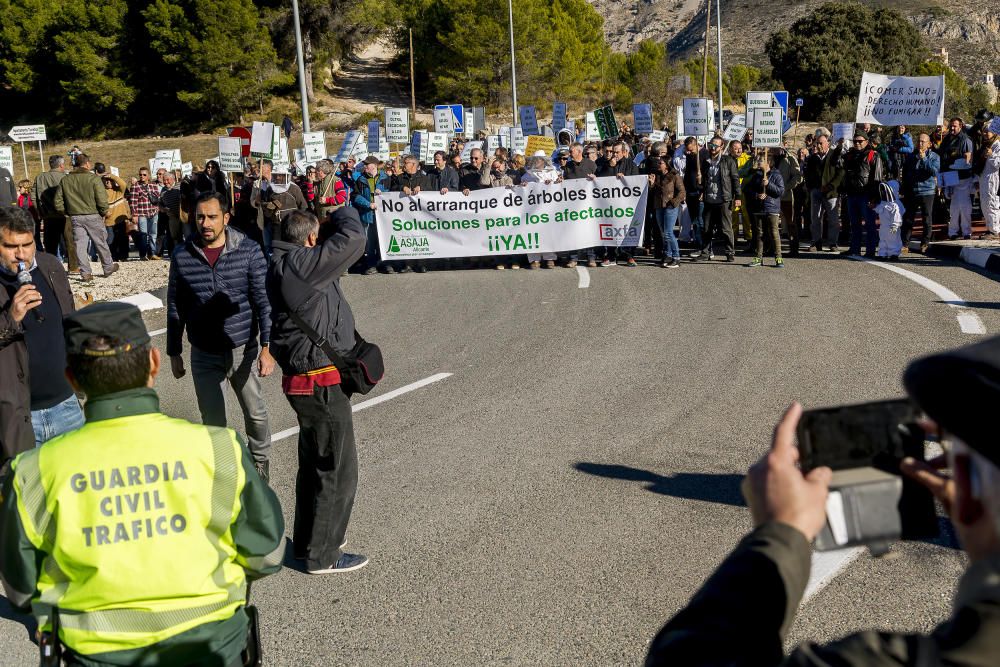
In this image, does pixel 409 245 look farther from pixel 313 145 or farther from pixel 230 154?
pixel 313 145

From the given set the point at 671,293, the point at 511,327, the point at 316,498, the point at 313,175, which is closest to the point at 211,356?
the point at 316,498

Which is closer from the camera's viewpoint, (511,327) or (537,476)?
(537,476)

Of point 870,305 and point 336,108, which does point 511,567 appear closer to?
point 870,305

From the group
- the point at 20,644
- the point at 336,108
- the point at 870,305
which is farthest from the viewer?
the point at 336,108

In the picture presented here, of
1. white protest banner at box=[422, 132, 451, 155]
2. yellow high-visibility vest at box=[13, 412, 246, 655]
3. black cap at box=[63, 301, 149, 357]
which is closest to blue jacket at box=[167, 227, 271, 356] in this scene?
black cap at box=[63, 301, 149, 357]

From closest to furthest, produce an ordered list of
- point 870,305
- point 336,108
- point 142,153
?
1. point 870,305
2. point 142,153
3. point 336,108

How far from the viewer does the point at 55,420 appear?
559 cm

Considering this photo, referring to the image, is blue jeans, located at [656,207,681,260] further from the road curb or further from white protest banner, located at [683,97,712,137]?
white protest banner, located at [683,97,712,137]

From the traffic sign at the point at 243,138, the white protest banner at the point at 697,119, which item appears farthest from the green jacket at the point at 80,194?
the white protest banner at the point at 697,119

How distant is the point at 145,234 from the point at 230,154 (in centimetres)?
302

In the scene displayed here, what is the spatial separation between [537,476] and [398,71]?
3089 inches

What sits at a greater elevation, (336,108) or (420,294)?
(336,108)

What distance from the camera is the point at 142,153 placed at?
60.3m

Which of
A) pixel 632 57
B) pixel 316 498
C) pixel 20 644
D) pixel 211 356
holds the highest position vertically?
pixel 632 57
